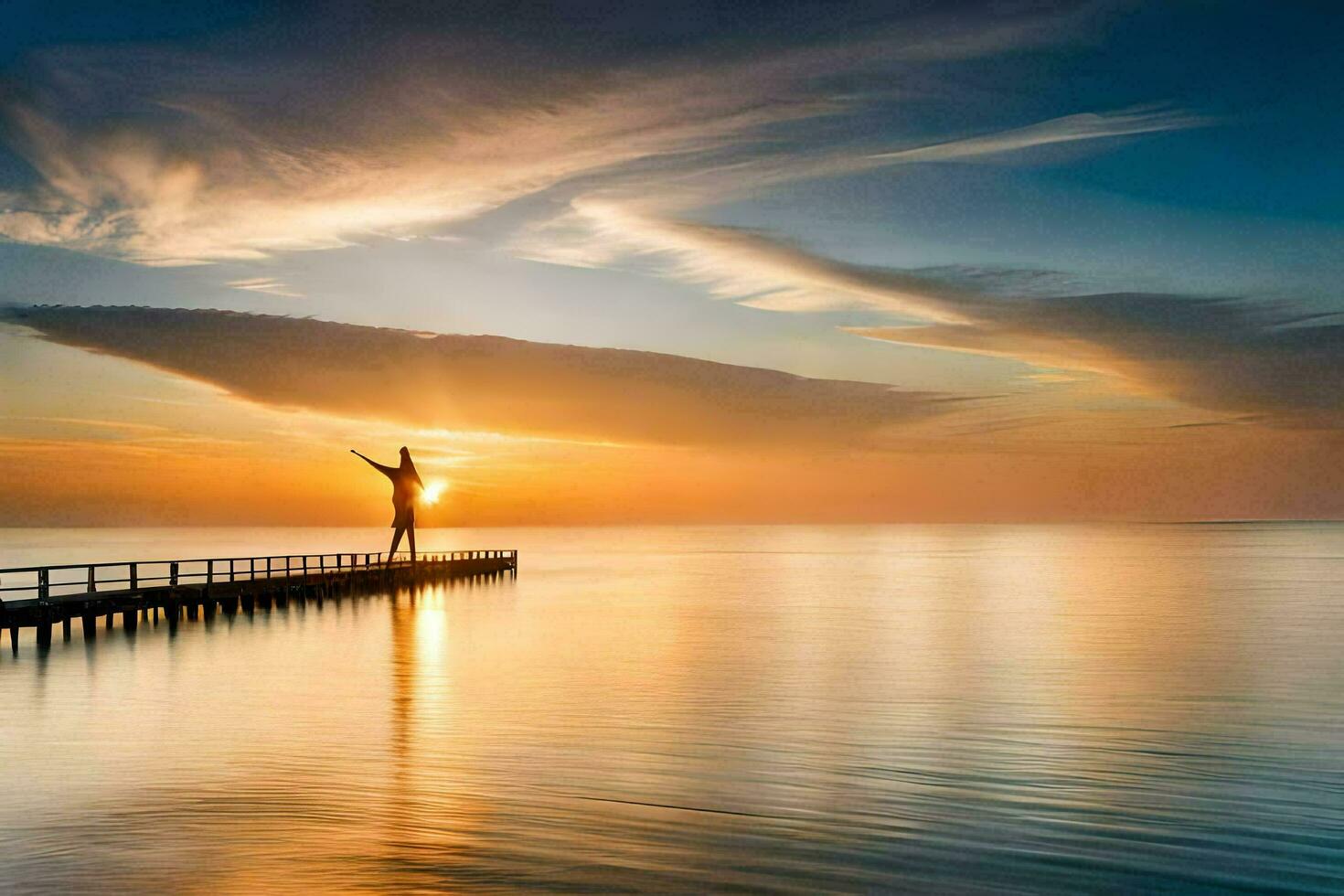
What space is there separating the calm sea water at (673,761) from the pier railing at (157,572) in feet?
8.25

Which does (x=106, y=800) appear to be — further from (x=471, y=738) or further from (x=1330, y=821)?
(x=1330, y=821)

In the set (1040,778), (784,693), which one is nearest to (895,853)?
(1040,778)

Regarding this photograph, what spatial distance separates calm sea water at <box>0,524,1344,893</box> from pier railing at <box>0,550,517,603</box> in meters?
2.52

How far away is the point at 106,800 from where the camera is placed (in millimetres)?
16438

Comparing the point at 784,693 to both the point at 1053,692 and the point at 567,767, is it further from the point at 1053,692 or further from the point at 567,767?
the point at 567,767

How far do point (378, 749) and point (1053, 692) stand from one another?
656 inches

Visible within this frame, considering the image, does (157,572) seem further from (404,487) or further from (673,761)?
(673,761)

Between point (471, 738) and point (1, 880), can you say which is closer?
point (1, 880)

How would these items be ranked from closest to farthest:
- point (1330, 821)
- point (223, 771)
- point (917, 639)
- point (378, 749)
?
point (1330, 821), point (223, 771), point (378, 749), point (917, 639)

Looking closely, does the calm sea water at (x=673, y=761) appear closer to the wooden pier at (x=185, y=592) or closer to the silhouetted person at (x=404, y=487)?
the wooden pier at (x=185, y=592)

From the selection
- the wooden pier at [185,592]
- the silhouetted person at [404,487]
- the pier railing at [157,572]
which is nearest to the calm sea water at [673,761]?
the wooden pier at [185,592]

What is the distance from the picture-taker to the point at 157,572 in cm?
12181

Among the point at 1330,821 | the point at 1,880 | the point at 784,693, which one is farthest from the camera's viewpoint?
the point at 784,693

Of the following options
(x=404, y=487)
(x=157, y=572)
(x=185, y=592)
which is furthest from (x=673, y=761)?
(x=157, y=572)
